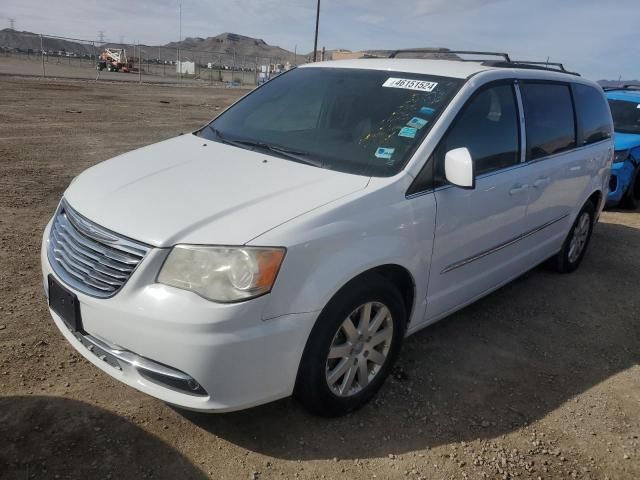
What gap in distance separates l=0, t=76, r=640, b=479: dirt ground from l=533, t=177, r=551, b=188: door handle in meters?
1.06

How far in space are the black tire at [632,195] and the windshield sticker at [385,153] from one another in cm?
651

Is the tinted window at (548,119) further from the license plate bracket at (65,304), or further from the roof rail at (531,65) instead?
the license plate bracket at (65,304)

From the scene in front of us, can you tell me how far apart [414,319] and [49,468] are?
1980 millimetres

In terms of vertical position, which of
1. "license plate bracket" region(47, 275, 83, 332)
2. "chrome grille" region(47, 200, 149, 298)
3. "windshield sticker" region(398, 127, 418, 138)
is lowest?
"license plate bracket" region(47, 275, 83, 332)

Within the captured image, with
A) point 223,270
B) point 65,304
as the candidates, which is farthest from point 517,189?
point 65,304

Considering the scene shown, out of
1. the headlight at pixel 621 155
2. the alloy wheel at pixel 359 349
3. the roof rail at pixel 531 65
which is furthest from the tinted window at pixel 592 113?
the alloy wheel at pixel 359 349

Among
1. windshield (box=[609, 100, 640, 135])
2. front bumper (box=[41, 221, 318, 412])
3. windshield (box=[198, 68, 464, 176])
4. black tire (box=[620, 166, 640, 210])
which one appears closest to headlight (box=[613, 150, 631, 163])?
black tire (box=[620, 166, 640, 210])

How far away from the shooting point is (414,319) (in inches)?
125

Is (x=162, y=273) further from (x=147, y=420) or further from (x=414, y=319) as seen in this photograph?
(x=414, y=319)

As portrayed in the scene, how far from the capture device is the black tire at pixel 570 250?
198 inches

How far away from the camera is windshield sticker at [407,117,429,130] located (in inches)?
122

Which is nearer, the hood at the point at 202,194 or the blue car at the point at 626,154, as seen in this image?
the hood at the point at 202,194

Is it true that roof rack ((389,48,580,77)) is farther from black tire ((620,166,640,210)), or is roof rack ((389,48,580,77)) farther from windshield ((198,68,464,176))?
black tire ((620,166,640,210))

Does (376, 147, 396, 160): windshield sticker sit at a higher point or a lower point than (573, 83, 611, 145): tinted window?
lower
